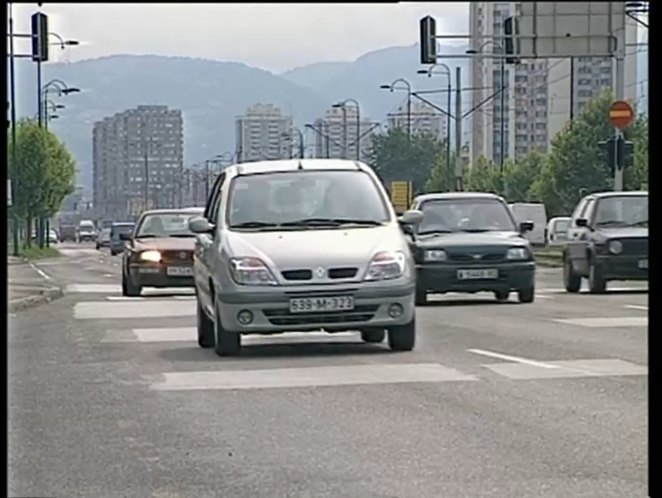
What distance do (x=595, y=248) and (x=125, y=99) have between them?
15322 mm

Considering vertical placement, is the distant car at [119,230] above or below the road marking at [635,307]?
above

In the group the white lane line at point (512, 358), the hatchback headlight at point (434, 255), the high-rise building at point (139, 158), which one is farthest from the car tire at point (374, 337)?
the hatchback headlight at point (434, 255)

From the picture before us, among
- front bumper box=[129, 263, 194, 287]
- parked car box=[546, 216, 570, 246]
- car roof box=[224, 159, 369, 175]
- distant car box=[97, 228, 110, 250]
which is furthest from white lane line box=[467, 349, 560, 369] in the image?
→ parked car box=[546, 216, 570, 246]

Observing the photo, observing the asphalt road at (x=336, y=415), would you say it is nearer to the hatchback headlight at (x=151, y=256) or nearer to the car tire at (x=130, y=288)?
the hatchback headlight at (x=151, y=256)

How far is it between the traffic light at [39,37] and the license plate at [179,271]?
56.4 ft

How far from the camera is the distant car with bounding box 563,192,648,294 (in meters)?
20.0

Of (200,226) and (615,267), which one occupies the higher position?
(200,226)

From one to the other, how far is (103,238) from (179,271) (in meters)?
2.54

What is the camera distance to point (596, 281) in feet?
69.6

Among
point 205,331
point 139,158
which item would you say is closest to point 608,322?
point 205,331

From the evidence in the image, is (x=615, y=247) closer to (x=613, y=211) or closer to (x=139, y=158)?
(x=613, y=211)

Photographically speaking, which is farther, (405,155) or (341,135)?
(405,155)

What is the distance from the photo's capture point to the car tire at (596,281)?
68.9 feet

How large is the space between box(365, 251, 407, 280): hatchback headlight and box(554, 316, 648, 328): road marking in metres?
3.85
